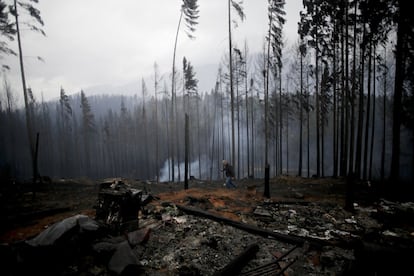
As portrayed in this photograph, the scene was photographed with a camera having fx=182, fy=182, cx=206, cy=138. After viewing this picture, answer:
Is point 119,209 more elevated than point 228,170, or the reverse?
point 119,209

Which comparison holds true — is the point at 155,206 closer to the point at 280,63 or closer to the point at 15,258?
the point at 15,258

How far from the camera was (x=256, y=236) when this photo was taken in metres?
5.13

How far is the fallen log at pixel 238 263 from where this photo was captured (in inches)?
135

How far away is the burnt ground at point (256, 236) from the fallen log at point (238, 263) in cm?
2

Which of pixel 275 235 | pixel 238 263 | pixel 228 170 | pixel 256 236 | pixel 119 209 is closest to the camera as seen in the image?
pixel 238 263

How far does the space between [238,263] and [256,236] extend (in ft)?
5.30

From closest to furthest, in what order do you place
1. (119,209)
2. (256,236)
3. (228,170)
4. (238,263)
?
(238,263) → (119,209) → (256,236) → (228,170)

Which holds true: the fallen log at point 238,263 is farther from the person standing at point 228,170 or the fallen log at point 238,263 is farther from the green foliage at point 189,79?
the green foliage at point 189,79

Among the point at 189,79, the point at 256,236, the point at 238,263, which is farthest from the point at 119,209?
the point at 189,79

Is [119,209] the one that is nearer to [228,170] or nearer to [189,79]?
[228,170]

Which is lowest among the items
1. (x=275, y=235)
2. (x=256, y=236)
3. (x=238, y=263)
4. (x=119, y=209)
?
(x=256, y=236)

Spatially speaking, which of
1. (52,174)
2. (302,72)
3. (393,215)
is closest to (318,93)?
(302,72)

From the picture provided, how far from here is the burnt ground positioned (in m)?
3.51

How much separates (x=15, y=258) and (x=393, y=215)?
1031 cm
